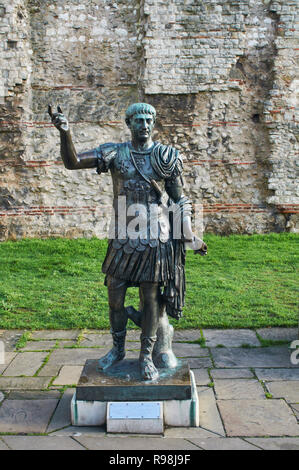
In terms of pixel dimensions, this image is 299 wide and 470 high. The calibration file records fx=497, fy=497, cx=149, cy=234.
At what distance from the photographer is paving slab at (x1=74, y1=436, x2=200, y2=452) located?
3006 millimetres

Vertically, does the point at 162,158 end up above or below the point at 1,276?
above

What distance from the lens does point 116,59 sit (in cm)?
958

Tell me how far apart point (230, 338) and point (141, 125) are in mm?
2571

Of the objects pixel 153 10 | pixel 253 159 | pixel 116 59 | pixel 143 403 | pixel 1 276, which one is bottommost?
pixel 143 403

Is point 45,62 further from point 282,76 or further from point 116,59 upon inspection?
point 282,76

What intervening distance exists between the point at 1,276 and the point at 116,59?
4.94 m

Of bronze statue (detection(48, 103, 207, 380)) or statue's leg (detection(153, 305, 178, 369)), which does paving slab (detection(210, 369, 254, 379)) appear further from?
bronze statue (detection(48, 103, 207, 380))

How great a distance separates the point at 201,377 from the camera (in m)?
4.06

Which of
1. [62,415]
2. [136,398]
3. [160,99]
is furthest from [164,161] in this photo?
[160,99]

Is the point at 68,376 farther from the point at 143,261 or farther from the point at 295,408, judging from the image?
the point at 295,408

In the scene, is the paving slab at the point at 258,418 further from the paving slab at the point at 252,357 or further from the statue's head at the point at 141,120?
the statue's head at the point at 141,120

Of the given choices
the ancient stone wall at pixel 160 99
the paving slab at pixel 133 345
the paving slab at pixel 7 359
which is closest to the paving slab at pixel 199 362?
the paving slab at pixel 133 345

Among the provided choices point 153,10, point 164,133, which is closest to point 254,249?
point 164,133

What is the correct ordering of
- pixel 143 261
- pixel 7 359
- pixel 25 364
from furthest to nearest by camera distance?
1. pixel 7 359
2. pixel 25 364
3. pixel 143 261
